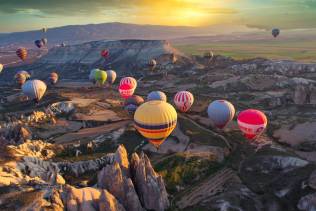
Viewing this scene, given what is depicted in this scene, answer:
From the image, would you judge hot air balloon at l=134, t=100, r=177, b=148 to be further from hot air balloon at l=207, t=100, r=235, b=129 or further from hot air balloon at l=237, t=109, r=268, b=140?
hot air balloon at l=207, t=100, r=235, b=129

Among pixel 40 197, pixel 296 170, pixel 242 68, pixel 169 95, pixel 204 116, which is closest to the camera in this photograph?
pixel 40 197

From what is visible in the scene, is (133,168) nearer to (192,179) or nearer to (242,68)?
(192,179)

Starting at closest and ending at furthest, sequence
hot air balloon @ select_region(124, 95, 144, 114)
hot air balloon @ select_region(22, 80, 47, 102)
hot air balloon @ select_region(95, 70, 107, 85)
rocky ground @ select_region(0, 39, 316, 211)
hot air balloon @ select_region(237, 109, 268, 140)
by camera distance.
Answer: rocky ground @ select_region(0, 39, 316, 211) → hot air balloon @ select_region(237, 109, 268, 140) → hot air balloon @ select_region(124, 95, 144, 114) → hot air balloon @ select_region(22, 80, 47, 102) → hot air balloon @ select_region(95, 70, 107, 85)

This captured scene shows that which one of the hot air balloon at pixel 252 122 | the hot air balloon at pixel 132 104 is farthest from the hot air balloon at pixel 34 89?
the hot air balloon at pixel 252 122

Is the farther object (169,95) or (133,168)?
(169,95)

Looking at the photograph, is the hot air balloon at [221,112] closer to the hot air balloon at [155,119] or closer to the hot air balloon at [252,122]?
the hot air balloon at [252,122]

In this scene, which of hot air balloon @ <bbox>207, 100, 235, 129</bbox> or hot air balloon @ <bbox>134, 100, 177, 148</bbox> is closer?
hot air balloon @ <bbox>134, 100, 177, 148</bbox>

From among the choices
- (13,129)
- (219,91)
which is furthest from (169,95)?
(13,129)

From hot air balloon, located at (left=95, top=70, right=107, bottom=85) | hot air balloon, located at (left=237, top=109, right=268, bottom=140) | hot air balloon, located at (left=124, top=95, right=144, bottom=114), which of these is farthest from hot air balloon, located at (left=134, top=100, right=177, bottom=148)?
hot air balloon, located at (left=95, top=70, right=107, bottom=85)
